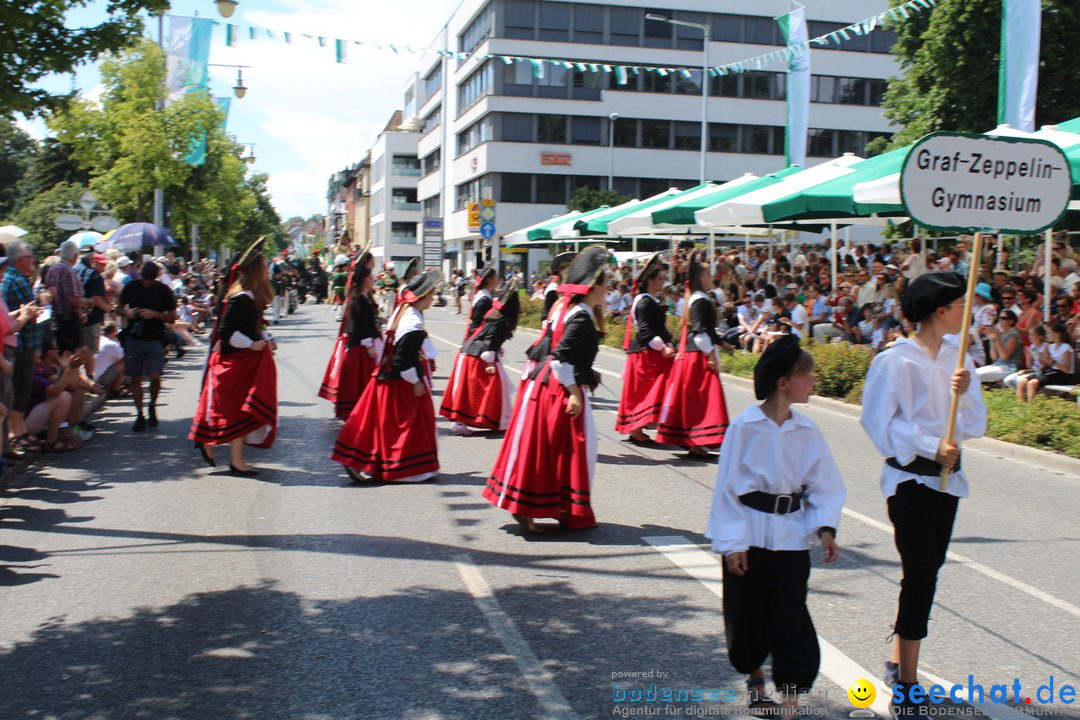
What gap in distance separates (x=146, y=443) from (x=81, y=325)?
198 cm

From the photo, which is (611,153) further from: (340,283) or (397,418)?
(397,418)

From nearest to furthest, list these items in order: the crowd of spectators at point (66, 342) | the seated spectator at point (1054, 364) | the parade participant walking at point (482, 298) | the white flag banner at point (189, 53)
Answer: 1. the crowd of spectators at point (66, 342)
2. the parade participant walking at point (482, 298)
3. the seated spectator at point (1054, 364)
4. the white flag banner at point (189, 53)

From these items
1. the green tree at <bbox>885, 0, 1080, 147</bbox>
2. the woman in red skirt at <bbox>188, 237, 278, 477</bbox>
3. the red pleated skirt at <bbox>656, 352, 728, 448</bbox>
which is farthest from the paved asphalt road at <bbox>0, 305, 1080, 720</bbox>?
the green tree at <bbox>885, 0, 1080, 147</bbox>

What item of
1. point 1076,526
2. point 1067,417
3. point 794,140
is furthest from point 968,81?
point 1076,526

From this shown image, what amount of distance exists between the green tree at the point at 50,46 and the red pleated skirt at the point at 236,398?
140 inches

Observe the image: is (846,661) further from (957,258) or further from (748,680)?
(957,258)

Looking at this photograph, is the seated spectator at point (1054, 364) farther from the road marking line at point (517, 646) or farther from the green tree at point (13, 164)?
the green tree at point (13, 164)

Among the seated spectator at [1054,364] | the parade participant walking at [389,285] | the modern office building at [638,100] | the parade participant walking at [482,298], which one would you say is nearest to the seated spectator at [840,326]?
the seated spectator at [1054,364]

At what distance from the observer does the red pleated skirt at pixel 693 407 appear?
9836 millimetres

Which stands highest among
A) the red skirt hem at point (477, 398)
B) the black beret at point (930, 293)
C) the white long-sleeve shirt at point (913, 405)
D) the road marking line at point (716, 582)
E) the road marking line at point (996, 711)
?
the black beret at point (930, 293)

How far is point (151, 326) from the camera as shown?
11344mm

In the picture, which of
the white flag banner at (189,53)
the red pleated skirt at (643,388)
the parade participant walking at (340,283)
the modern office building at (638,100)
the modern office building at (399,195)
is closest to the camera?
the red pleated skirt at (643,388)

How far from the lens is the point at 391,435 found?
28.2 ft

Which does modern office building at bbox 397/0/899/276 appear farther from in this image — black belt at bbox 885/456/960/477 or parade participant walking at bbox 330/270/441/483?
black belt at bbox 885/456/960/477
